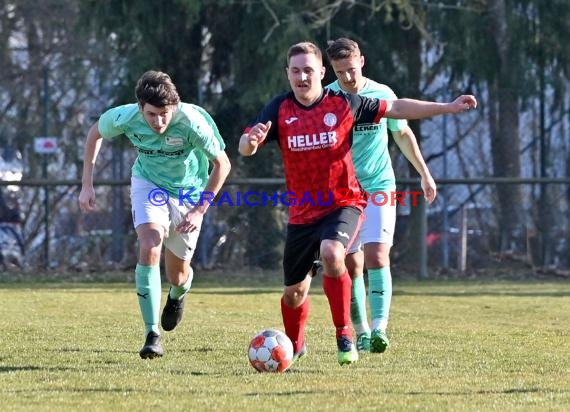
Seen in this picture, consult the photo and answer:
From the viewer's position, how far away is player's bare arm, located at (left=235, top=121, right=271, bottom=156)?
6.83 m

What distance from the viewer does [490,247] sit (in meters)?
18.0

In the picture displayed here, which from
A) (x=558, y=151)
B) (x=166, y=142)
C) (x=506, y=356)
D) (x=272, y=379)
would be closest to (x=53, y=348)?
(x=166, y=142)

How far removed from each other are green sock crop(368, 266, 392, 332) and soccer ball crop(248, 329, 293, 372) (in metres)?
1.12

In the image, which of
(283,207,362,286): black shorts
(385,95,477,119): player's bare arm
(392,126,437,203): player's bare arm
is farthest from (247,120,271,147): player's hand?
(392,126,437,203): player's bare arm

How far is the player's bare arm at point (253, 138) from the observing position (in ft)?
22.4

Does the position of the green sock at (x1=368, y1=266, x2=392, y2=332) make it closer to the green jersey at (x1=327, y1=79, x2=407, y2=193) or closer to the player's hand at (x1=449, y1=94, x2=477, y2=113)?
the green jersey at (x1=327, y1=79, x2=407, y2=193)

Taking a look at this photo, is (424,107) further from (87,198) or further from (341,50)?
(87,198)

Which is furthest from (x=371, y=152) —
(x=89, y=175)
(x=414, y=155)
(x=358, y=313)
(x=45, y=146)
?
(x=45, y=146)

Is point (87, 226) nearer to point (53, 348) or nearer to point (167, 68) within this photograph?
point (167, 68)

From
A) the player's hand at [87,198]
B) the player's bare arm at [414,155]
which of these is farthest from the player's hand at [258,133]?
the player's bare arm at [414,155]

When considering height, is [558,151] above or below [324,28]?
below

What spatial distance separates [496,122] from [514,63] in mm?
881

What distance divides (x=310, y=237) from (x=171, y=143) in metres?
1.36

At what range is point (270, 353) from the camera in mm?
6879
